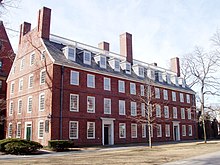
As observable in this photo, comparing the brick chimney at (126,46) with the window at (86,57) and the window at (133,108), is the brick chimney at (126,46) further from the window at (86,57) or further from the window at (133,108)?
the window at (86,57)

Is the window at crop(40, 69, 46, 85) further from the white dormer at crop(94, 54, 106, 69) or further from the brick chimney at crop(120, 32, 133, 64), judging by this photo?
the brick chimney at crop(120, 32, 133, 64)

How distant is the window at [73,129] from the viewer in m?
24.3

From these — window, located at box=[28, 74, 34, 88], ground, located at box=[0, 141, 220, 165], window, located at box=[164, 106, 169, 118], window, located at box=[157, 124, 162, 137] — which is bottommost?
ground, located at box=[0, 141, 220, 165]

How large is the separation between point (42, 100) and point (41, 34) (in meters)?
7.10

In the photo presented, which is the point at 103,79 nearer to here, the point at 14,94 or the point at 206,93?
the point at 14,94

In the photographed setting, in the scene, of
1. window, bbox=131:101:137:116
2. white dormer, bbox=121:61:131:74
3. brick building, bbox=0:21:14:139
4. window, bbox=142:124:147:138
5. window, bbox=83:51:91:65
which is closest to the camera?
window, bbox=83:51:91:65

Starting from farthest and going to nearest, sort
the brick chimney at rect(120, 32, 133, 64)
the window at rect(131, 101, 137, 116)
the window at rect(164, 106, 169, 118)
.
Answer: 1. the window at rect(164, 106, 169, 118)
2. the brick chimney at rect(120, 32, 133, 64)
3. the window at rect(131, 101, 137, 116)

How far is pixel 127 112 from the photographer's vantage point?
100 ft

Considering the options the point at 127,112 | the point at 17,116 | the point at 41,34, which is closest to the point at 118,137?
the point at 127,112

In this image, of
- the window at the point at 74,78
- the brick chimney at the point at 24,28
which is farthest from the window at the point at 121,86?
the brick chimney at the point at 24,28

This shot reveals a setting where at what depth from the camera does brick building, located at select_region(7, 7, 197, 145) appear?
79.4 ft

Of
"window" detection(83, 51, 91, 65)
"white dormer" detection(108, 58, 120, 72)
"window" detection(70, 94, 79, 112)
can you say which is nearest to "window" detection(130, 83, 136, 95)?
"white dormer" detection(108, 58, 120, 72)

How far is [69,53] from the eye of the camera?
86.8ft

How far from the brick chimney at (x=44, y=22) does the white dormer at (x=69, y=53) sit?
262 cm
